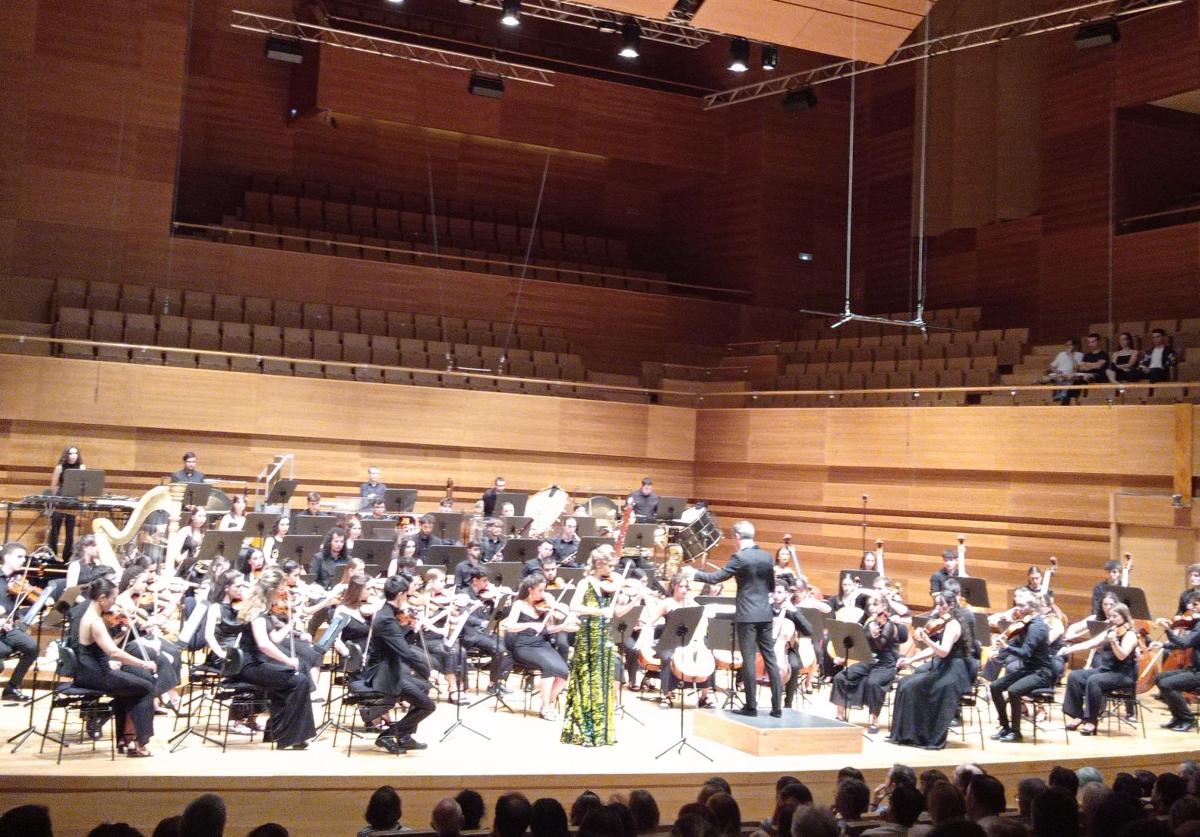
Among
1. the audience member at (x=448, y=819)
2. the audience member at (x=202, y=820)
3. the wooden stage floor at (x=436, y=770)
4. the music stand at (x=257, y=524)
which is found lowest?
the wooden stage floor at (x=436, y=770)

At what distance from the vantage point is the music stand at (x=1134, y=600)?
34.7 ft

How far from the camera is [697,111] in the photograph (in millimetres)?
21094

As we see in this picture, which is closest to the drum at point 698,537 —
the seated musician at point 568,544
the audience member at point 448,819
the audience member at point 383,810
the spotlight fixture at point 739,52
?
the seated musician at point 568,544

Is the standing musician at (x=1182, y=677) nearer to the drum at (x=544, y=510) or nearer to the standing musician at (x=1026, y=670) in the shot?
the standing musician at (x=1026, y=670)

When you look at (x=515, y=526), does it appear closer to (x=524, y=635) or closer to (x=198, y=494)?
(x=198, y=494)

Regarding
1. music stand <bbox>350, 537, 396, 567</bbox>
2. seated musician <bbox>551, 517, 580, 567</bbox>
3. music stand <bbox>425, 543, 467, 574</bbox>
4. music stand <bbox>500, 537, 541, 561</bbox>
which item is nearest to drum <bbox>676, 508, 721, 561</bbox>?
seated musician <bbox>551, 517, 580, 567</bbox>

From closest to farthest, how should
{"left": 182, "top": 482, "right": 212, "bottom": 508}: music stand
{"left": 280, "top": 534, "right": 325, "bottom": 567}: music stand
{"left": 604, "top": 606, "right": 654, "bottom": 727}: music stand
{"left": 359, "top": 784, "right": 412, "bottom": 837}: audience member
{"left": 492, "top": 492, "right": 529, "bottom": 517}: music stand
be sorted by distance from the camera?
{"left": 359, "top": 784, "right": 412, "bottom": 837}: audience member
{"left": 604, "top": 606, "right": 654, "bottom": 727}: music stand
{"left": 280, "top": 534, "right": 325, "bottom": 567}: music stand
{"left": 182, "top": 482, "right": 212, "bottom": 508}: music stand
{"left": 492, "top": 492, "right": 529, "bottom": 517}: music stand

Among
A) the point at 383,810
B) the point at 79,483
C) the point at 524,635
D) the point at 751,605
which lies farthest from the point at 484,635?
the point at 79,483

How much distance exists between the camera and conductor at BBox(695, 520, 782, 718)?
26.9ft

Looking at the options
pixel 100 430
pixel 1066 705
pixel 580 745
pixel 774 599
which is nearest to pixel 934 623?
pixel 774 599

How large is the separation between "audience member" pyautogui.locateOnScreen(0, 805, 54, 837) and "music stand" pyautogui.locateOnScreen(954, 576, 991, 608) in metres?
8.55

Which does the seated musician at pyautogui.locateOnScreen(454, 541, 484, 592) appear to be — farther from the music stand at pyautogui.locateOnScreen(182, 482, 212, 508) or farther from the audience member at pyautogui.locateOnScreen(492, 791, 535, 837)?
the audience member at pyautogui.locateOnScreen(492, 791, 535, 837)

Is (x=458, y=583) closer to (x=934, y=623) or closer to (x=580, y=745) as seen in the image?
(x=580, y=745)

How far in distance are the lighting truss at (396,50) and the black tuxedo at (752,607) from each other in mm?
11773
